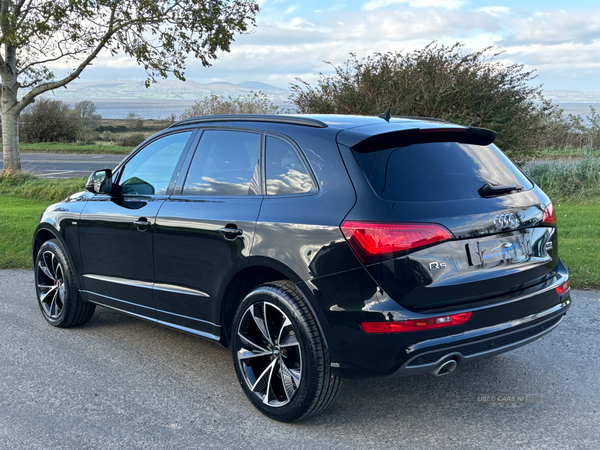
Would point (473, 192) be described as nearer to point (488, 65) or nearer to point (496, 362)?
point (496, 362)

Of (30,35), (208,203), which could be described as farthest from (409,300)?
(30,35)

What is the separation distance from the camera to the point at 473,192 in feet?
11.2

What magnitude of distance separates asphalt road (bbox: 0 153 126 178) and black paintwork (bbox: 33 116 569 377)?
17.5 m

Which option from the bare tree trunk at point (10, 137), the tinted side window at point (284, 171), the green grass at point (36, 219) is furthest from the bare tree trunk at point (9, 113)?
the tinted side window at point (284, 171)

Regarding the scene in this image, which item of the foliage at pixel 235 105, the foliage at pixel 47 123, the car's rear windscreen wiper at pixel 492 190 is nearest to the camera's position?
the car's rear windscreen wiper at pixel 492 190

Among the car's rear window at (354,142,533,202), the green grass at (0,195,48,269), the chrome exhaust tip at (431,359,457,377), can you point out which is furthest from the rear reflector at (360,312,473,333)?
the green grass at (0,195,48,269)

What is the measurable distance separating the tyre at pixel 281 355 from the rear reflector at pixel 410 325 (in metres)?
0.35

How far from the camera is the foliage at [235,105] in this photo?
27.8 m

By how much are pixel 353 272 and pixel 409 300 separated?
32cm

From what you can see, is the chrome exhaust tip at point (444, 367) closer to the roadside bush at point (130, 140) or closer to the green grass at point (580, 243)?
the green grass at point (580, 243)

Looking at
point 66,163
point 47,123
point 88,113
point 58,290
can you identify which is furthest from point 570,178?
point 88,113

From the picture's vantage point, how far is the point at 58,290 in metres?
5.52

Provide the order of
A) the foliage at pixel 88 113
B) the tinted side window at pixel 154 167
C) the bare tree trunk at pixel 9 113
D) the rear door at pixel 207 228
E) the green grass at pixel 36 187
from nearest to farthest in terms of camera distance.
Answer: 1. the rear door at pixel 207 228
2. the tinted side window at pixel 154 167
3. the green grass at pixel 36 187
4. the bare tree trunk at pixel 9 113
5. the foliage at pixel 88 113

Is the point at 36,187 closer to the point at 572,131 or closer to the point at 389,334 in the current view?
the point at 389,334
